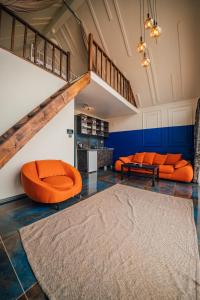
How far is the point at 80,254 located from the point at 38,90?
3078mm

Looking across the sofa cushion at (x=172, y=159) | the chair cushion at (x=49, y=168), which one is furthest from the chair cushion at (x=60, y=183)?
the sofa cushion at (x=172, y=159)

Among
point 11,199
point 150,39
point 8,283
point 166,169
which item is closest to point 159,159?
point 166,169

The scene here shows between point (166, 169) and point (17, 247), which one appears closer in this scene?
point (17, 247)

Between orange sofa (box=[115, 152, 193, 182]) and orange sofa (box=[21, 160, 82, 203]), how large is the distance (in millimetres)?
2724

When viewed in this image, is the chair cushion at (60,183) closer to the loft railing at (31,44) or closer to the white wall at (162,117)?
the loft railing at (31,44)

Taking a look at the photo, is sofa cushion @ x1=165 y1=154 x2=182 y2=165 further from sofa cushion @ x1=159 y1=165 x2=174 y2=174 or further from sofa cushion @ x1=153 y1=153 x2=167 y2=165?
sofa cushion @ x1=159 y1=165 x2=174 y2=174

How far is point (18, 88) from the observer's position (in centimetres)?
255

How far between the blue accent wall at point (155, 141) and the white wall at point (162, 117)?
20 centimetres

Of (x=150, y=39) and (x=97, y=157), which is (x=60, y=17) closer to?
(x=150, y=39)

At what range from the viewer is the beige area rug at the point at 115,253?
0.93 meters

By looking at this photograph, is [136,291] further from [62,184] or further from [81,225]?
[62,184]

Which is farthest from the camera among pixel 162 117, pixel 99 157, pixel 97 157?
pixel 99 157

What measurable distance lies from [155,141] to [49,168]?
4476 mm

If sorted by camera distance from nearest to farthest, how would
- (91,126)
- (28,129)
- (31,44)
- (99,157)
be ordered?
1. (28,129)
2. (31,44)
3. (99,157)
4. (91,126)
